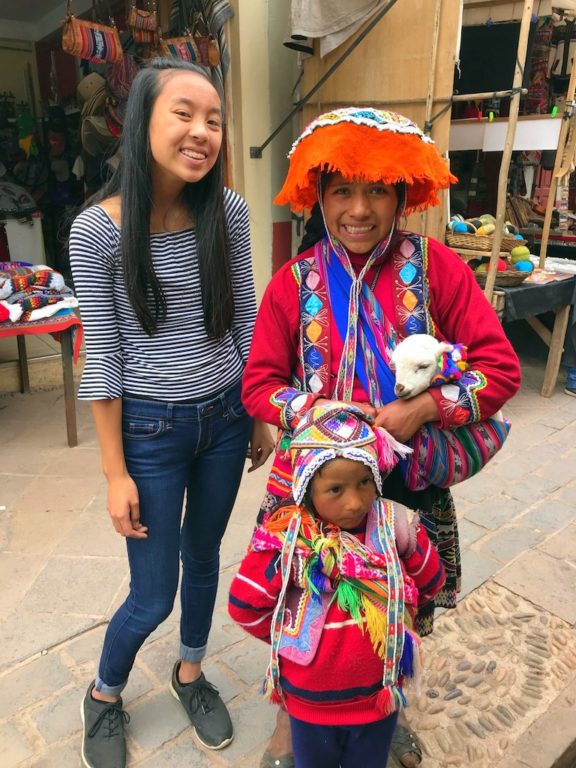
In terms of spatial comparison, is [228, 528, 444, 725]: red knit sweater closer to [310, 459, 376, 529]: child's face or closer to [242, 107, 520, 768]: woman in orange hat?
[310, 459, 376, 529]: child's face

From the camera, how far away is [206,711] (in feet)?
A: 7.01

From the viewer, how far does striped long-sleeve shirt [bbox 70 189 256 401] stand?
156 cm

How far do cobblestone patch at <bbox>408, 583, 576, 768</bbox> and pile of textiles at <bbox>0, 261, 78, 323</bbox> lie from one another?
305cm

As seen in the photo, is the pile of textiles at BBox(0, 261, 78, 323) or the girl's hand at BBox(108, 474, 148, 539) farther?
the pile of textiles at BBox(0, 261, 78, 323)

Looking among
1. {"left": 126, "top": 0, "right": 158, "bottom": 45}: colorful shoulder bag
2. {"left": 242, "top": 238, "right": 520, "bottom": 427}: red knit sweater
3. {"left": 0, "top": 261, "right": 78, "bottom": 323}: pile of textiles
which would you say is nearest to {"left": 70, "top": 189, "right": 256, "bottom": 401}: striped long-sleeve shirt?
{"left": 242, "top": 238, "right": 520, "bottom": 427}: red knit sweater

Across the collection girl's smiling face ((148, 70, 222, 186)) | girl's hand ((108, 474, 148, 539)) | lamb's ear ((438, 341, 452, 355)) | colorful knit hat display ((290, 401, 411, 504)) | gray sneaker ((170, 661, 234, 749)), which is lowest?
gray sneaker ((170, 661, 234, 749))

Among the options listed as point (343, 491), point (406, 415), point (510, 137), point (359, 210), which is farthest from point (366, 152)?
point (510, 137)

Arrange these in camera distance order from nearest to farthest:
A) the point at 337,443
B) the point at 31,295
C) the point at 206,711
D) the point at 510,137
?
the point at 337,443 < the point at 206,711 < the point at 510,137 < the point at 31,295

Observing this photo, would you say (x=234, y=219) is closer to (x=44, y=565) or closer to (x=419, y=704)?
(x=419, y=704)

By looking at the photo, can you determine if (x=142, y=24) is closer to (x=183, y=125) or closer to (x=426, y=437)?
(x=183, y=125)

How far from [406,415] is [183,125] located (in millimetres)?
874

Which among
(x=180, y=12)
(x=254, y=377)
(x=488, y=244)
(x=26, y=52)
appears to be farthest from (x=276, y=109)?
(x=26, y=52)

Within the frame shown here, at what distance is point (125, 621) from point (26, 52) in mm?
9517

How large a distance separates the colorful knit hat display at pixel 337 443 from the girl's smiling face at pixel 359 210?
41cm
